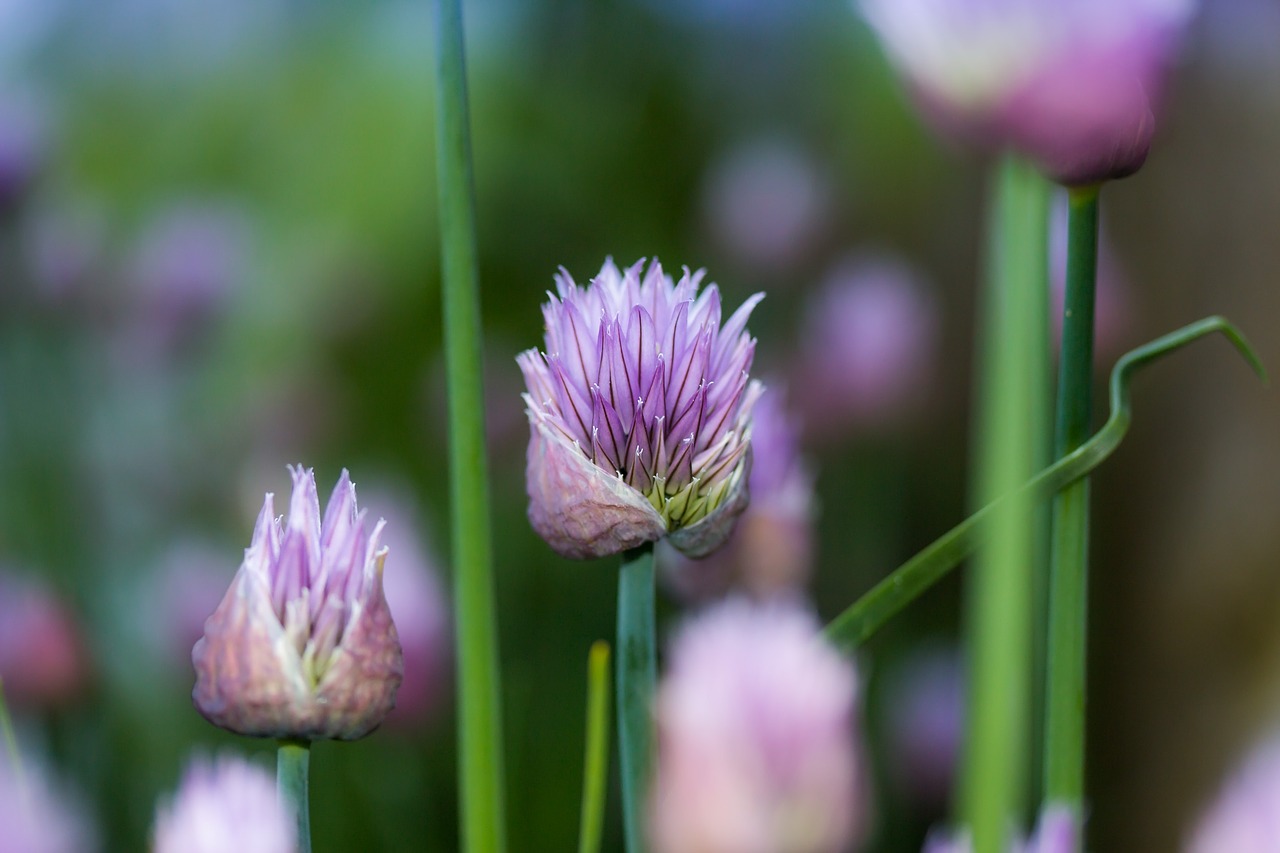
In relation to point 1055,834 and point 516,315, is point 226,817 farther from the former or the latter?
point 516,315

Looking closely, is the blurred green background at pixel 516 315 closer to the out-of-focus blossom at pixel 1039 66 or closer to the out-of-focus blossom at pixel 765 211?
the out-of-focus blossom at pixel 765 211

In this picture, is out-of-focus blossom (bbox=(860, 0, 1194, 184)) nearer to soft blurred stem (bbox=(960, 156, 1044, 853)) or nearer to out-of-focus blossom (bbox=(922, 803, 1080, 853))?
soft blurred stem (bbox=(960, 156, 1044, 853))

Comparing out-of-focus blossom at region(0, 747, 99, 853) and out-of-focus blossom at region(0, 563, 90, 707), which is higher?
out-of-focus blossom at region(0, 747, 99, 853)

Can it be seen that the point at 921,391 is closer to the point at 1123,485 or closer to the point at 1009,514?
the point at 1123,485

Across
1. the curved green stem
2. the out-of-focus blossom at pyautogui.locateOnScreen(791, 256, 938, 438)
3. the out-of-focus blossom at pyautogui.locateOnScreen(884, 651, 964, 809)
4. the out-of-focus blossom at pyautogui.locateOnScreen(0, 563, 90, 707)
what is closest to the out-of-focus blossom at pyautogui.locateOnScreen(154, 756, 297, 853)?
the curved green stem

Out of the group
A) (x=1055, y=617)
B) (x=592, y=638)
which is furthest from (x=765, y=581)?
(x=592, y=638)

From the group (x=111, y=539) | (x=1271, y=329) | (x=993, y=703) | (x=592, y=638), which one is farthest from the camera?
(x=111, y=539)
